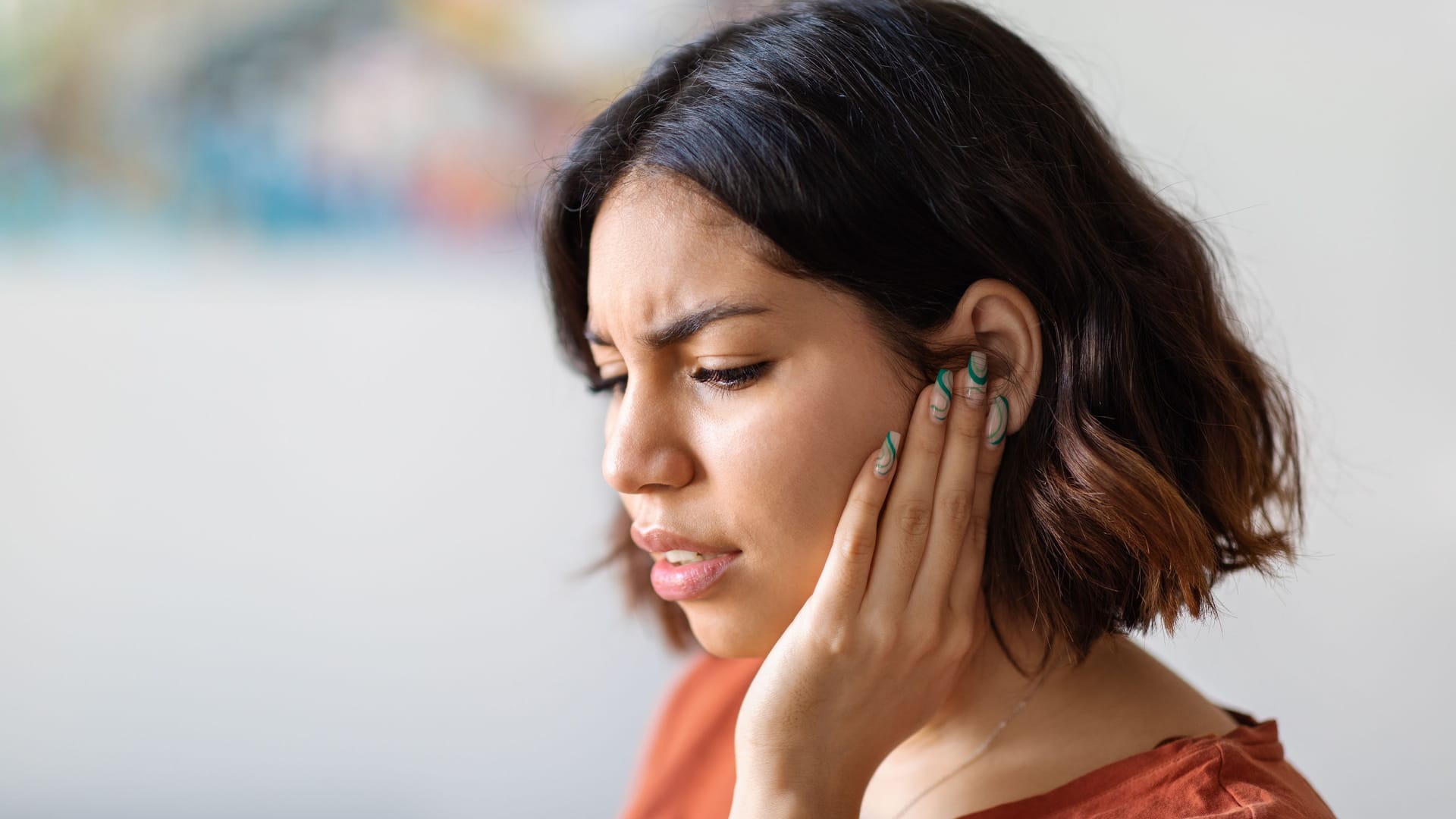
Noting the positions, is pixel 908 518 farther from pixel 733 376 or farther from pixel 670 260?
pixel 670 260

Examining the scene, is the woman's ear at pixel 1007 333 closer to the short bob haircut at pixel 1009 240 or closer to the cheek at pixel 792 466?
the short bob haircut at pixel 1009 240

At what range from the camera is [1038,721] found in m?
1.00

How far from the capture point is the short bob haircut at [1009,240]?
2.90 feet

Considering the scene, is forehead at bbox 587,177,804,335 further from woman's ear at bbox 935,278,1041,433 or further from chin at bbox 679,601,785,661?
chin at bbox 679,601,785,661

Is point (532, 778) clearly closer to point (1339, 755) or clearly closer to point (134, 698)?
point (134, 698)

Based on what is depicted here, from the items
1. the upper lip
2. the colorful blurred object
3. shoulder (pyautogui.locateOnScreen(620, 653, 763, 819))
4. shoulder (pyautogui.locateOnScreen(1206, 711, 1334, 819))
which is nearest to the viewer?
shoulder (pyautogui.locateOnScreen(1206, 711, 1334, 819))

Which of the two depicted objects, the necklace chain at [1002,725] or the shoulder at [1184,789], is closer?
the shoulder at [1184,789]

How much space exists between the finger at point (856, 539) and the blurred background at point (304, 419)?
1.04 meters

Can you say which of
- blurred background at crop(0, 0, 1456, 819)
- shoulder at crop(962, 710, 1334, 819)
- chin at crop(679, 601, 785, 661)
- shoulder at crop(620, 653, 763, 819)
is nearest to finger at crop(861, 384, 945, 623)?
chin at crop(679, 601, 785, 661)

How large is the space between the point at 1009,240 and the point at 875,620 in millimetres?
351

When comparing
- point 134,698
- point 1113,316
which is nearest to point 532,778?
point 134,698

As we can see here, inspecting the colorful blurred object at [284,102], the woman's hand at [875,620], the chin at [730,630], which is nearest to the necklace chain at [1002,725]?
the woman's hand at [875,620]

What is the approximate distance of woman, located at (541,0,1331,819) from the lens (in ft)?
2.91

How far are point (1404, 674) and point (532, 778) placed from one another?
146 centimetres
